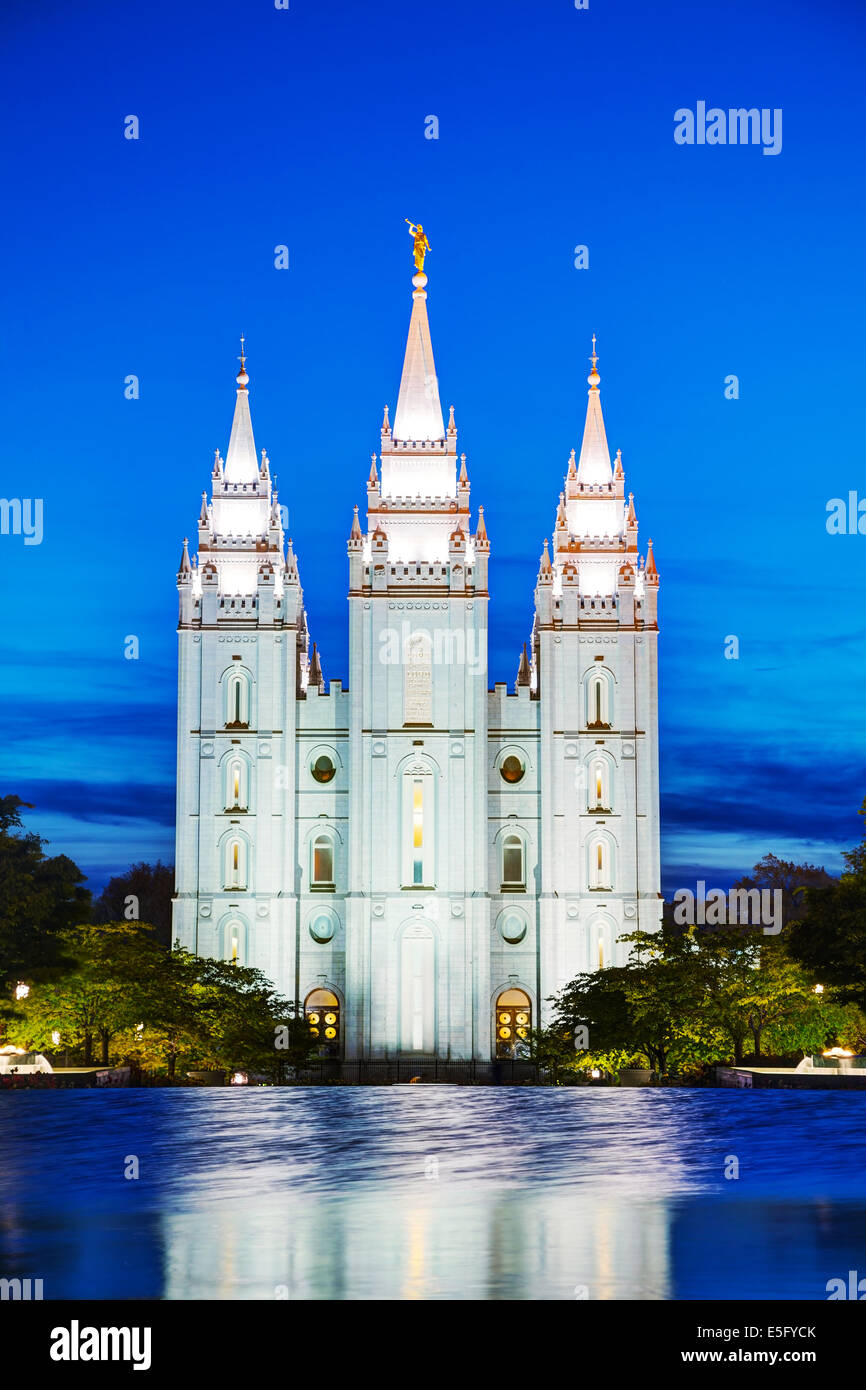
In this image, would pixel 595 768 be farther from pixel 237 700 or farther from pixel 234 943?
pixel 234 943

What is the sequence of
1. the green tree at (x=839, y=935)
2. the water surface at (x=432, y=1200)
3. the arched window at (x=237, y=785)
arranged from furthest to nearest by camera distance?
the arched window at (x=237, y=785) → the green tree at (x=839, y=935) → the water surface at (x=432, y=1200)

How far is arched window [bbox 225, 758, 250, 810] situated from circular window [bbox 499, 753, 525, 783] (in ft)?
30.9

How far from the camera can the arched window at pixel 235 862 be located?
64.4 meters

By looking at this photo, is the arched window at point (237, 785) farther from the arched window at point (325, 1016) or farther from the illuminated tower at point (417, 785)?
the arched window at point (325, 1016)

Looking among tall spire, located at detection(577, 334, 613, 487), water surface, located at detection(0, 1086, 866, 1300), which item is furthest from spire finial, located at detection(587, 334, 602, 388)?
water surface, located at detection(0, 1086, 866, 1300)

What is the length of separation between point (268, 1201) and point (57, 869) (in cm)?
3683

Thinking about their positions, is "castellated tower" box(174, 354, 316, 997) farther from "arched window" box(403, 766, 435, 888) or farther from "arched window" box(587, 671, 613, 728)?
"arched window" box(587, 671, 613, 728)

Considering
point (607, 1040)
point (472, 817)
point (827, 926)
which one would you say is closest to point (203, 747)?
point (472, 817)

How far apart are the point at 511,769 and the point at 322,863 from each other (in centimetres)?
781

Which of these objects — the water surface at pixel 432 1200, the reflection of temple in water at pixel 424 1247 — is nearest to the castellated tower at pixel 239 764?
the water surface at pixel 432 1200

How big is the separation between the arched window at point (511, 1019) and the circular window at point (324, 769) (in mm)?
10147

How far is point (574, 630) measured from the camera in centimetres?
6531
